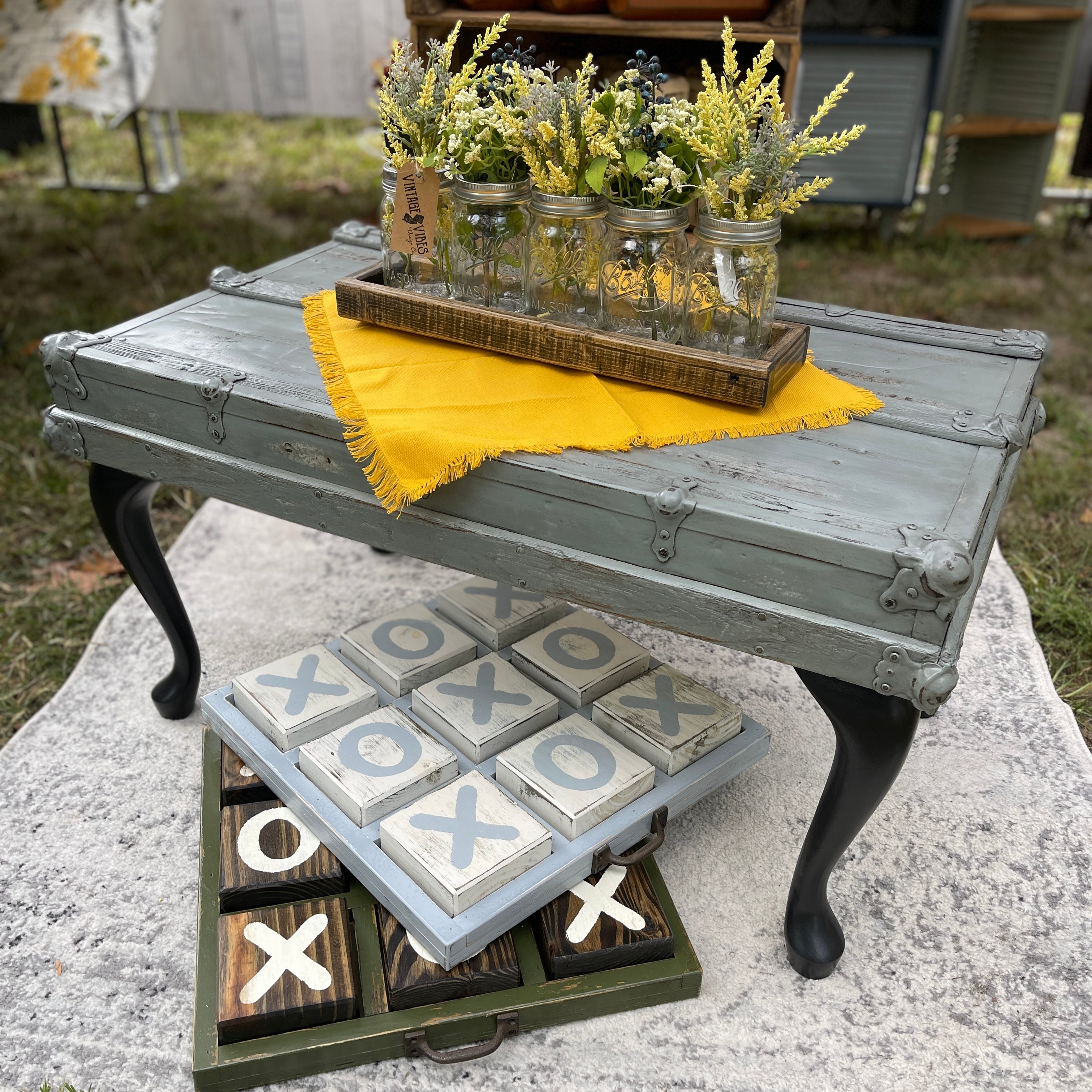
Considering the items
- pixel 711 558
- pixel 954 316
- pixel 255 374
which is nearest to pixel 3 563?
pixel 255 374

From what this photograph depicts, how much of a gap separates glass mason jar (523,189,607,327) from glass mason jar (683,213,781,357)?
0.16 metres

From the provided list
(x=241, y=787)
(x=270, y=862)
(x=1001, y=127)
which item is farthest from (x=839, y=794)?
(x=1001, y=127)

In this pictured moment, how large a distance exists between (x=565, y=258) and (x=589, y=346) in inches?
6.1

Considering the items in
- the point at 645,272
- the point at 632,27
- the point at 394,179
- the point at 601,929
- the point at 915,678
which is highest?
the point at 632,27

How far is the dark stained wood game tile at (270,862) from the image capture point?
150cm

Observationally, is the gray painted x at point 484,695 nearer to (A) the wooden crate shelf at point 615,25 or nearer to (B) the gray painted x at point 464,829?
(B) the gray painted x at point 464,829

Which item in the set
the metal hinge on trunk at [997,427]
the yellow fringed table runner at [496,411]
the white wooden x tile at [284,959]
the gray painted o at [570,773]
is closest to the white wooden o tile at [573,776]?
the gray painted o at [570,773]

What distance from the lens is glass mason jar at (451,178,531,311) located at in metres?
1.59

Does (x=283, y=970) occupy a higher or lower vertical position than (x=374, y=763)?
lower

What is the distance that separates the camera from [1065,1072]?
4.66 ft

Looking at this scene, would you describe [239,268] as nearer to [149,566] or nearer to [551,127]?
[149,566]

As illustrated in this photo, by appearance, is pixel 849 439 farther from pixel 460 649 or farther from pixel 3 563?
pixel 3 563

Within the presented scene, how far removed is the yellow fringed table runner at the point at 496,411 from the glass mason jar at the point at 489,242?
0.13m

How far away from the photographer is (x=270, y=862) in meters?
1.53
